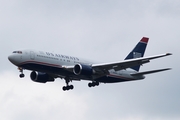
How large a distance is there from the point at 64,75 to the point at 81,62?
2908 mm

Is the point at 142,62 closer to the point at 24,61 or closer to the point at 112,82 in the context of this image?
the point at 112,82

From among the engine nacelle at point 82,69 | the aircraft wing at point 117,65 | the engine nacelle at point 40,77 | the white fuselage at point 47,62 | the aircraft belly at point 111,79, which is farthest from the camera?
the engine nacelle at point 40,77

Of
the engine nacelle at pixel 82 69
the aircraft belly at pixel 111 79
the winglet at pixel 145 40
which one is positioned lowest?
the aircraft belly at pixel 111 79

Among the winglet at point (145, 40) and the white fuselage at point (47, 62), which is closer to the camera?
the white fuselage at point (47, 62)

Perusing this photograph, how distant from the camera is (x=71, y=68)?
227 feet

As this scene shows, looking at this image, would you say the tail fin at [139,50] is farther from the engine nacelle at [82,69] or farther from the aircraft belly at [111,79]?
the engine nacelle at [82,69]

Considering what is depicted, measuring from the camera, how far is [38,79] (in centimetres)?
7438

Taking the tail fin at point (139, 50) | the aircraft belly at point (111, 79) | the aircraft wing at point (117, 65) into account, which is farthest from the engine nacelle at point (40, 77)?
the tail fin at point (139, 50)

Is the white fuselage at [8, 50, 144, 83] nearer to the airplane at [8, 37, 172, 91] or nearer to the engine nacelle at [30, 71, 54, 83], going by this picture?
the airplane at [8, 37, 172, 91]

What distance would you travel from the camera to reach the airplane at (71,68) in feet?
220

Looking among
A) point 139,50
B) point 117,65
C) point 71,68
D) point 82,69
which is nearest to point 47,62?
point 71,68

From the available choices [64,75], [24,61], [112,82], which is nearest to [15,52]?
[24,61]

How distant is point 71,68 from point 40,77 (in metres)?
7.03

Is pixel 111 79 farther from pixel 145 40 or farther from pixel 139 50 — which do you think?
pixel 145 40
